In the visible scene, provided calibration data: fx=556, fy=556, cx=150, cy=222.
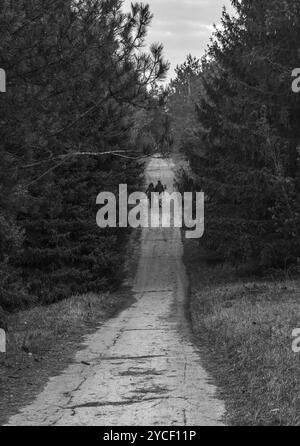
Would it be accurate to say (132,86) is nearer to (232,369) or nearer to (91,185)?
(232,369)

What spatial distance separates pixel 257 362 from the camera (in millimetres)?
9141

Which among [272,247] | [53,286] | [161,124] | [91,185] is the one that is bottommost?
[53,286]

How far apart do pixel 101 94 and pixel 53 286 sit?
971cm

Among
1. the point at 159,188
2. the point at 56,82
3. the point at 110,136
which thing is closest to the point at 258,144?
the point at 159,188

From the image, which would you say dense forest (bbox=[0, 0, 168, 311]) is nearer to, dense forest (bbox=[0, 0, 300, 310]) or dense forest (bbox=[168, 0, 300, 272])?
dense forest (bbox=[0, 0, 300, 310])

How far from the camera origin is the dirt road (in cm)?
717

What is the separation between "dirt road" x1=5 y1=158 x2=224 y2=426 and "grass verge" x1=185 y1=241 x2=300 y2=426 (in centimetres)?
37

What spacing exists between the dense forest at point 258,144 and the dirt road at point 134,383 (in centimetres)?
400

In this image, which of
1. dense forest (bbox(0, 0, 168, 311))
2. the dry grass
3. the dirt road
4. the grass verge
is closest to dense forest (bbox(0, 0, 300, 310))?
dense forest (bbox(0, 0, 168, 311))

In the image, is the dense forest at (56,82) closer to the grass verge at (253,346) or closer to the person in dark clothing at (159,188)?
the person in dark clothing at (159,188)

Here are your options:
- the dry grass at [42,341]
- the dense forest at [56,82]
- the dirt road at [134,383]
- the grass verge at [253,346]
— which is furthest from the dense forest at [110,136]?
the dirt road at [134,383]

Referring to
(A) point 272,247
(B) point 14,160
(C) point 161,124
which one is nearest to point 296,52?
(A) point 272,247

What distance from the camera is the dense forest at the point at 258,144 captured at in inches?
682

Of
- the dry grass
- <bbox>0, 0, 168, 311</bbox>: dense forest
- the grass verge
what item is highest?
<bbox>0, 0, 168, 311</bbox>: dense forest
